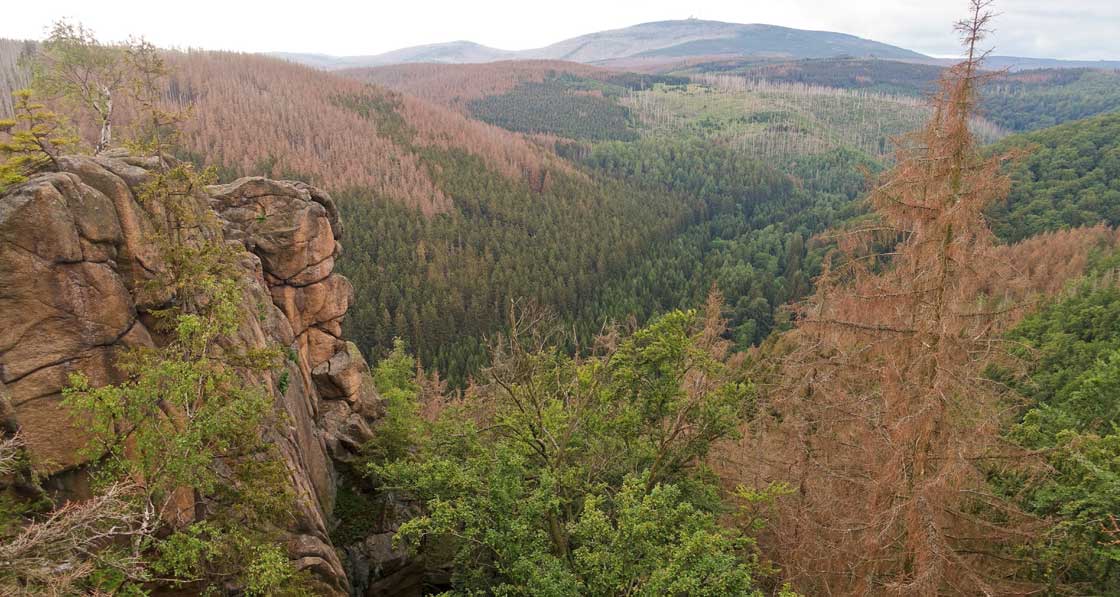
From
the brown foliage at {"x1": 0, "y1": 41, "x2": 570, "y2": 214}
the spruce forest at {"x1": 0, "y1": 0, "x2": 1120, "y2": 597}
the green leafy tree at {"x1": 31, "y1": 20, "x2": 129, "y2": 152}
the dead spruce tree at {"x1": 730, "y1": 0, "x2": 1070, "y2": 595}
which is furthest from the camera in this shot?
the brown foliage at {"x1": 0, "y1": 41, "x2": 570, "y2": 214}

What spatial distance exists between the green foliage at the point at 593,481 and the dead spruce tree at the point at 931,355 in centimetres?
360

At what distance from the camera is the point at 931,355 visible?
1173 centimetres

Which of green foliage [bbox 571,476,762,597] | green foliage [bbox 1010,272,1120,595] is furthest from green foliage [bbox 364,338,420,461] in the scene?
green foliage [bbox 1010,272,1120,595]

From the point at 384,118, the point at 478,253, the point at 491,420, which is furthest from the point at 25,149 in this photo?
the point at 384,118

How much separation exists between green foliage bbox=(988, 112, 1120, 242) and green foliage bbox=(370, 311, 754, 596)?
10030 cm

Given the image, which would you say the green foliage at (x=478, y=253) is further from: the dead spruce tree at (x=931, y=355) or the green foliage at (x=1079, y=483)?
the dead spruce tree at (x=931, y=355)

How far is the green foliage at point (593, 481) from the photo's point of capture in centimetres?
1334

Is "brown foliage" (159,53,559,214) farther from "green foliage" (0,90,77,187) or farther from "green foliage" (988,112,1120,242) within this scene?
"green foliage" (0,90,77,187)

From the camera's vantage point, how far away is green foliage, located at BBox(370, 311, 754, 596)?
13344mm

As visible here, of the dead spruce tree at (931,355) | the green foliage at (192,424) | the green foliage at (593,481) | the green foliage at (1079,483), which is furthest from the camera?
the green foliage at (1079,483)

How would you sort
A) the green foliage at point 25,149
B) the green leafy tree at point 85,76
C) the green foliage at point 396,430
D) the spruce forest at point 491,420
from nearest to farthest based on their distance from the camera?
the spruce forest at point 491,420, the green foliage at point 25,149, the green leafy tree at point 85,76, the green foliage at point 396,430

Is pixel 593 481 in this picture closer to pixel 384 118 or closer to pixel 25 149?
pixel 25 149

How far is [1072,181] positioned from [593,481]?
133 metres

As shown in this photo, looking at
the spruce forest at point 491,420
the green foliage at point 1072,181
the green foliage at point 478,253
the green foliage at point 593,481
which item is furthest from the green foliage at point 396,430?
the green foliage at point 1072,181
